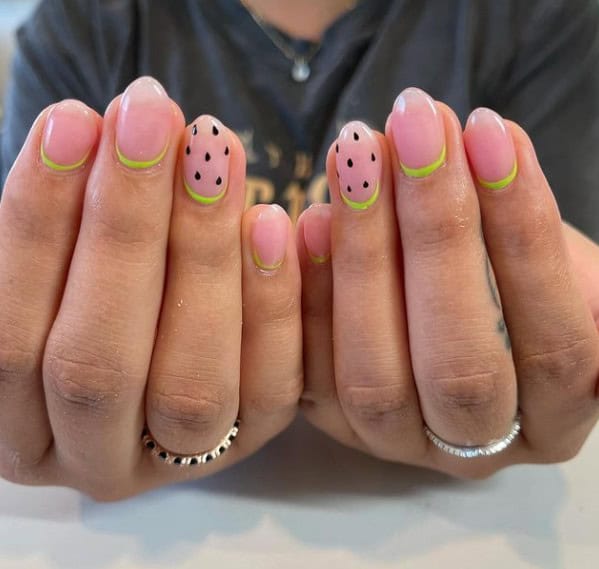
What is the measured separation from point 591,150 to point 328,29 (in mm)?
257

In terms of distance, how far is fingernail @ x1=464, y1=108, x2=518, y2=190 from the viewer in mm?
230

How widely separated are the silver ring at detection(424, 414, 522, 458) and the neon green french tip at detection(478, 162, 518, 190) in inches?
4.0

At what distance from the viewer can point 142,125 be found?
0.22 metres

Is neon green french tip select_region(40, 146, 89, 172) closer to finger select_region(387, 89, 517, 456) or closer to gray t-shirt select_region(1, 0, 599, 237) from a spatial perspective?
finger select_region(387, 89, 517, 456)

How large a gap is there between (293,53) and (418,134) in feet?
1.27

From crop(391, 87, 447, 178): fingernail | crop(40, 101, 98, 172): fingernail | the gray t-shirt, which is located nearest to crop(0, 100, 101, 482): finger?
crop(40, 101, 98, 172): fingernail

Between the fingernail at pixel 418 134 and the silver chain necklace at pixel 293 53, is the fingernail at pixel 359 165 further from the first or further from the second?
the silver chain necklace at pixel 293 53

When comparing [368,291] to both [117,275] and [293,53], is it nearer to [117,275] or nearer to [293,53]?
[117,275]

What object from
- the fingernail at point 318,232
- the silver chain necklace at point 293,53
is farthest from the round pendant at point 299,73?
the fingernail at point 318,232

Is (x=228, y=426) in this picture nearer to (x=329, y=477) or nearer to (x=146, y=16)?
(x=329, y=477)

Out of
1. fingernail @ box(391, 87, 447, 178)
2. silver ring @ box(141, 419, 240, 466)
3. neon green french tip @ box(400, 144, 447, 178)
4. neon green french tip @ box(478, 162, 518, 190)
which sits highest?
fingernail @ box(391, 87, 447, 178)

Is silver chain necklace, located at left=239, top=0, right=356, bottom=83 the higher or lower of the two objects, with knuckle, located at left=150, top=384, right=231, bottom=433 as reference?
lower

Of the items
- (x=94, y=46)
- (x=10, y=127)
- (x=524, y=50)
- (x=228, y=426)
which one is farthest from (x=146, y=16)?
(x=228, y=426)

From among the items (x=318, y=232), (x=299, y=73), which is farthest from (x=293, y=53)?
(x=318, y=232)
